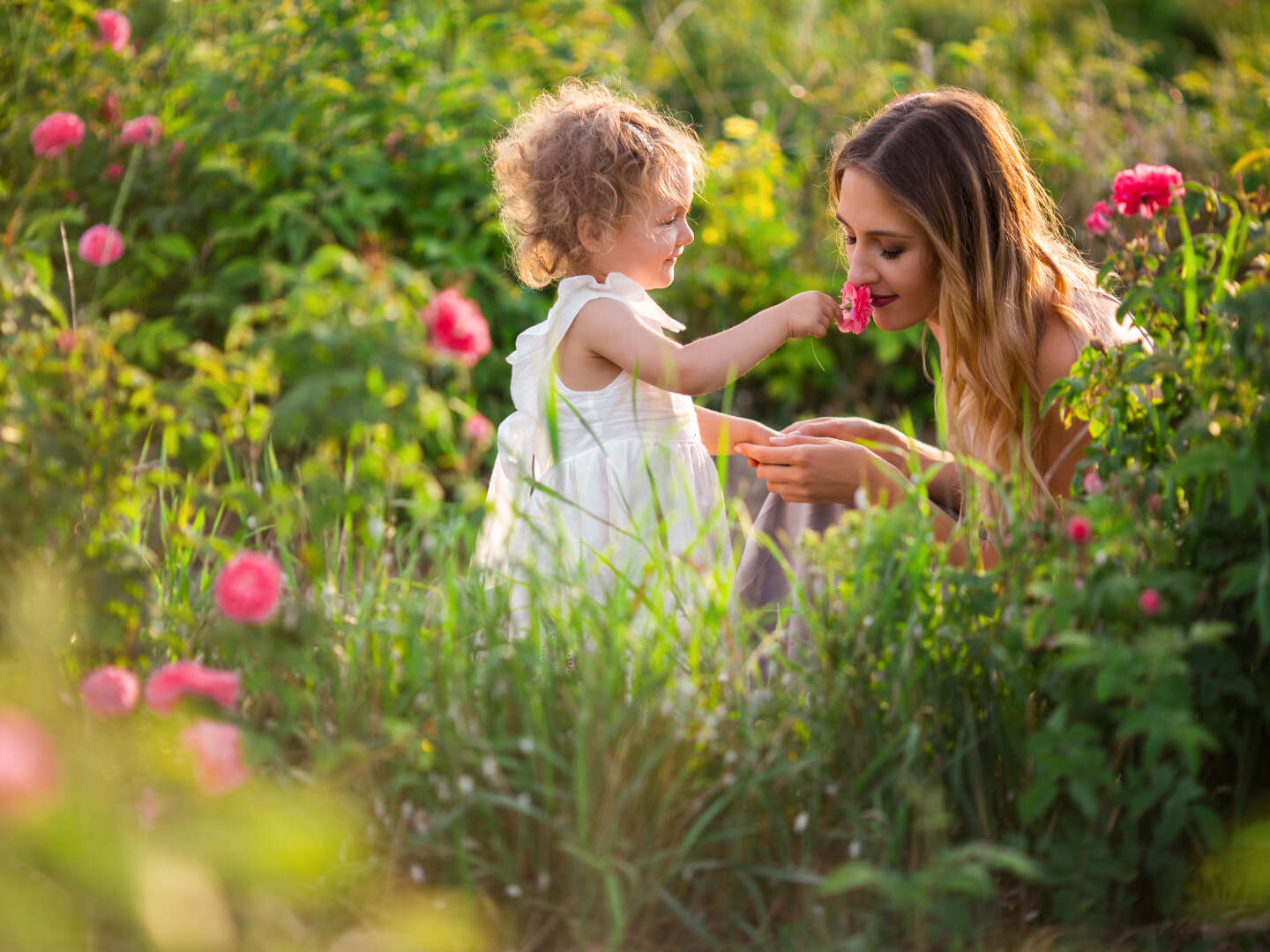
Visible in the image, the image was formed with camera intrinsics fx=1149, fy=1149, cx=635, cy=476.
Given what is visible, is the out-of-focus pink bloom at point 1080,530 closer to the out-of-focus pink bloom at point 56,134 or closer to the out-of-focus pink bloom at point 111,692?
the out-of-focus pink bloom at point 111,692

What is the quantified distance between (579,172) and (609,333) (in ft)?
1.47

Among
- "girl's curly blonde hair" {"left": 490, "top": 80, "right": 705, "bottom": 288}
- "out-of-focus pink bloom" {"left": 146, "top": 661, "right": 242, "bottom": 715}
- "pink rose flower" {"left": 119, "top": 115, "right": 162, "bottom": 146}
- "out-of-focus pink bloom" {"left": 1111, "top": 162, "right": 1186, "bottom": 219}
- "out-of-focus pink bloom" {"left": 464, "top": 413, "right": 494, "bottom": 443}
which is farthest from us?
"pink rose flower" {"left": 119, "top": 115, "right": 162, "bottom": 146}

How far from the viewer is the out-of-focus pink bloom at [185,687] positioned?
153cm

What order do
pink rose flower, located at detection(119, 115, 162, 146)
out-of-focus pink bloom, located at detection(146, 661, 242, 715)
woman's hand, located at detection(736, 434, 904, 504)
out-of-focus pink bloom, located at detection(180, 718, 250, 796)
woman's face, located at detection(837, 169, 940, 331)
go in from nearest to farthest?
out-of-focus pink bloom, located at detection(180, 718, 250, 796), out-of-focus pink bloom, located at detection(146, 661, 242, 715), woman's hand, located at detection(736, 434, 904, 504), woman's face, located at detection(837, 169, 940, 331), pink rose flower, located at detection(119, 115, 162, 146)

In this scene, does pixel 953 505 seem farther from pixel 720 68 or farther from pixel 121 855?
pixel 720 68

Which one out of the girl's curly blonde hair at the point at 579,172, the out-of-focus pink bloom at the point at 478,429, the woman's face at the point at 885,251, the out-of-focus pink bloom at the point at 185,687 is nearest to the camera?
the out-of-focus pink bloom at the point at 185,687

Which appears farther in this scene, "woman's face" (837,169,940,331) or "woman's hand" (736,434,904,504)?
"woman's face" (837,169,940,331)

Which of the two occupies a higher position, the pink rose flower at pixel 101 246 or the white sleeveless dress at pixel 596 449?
the pink rose flower at pixel 101 246

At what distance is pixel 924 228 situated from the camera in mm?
2678

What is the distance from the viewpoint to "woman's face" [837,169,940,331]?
2.70 meters

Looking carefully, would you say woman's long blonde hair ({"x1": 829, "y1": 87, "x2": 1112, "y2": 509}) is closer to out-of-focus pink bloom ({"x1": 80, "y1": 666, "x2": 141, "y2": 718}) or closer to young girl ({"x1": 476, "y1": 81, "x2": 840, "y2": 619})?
young girl ({"x1": 476, "y1": 81, "x2": 840, "y2": 619})

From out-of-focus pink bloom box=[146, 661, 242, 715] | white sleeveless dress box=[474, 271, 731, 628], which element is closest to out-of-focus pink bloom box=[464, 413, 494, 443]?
out-of-focus pink bloom box=[146, 661, 242, 715]

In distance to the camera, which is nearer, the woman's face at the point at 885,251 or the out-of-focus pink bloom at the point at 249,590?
the out-of-focus pink bloom at the point at 249,590

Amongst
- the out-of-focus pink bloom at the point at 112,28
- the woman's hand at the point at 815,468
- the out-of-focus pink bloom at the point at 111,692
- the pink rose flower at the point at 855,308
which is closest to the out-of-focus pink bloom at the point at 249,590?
the out-of-focus pink bloom at the point at 111,692
